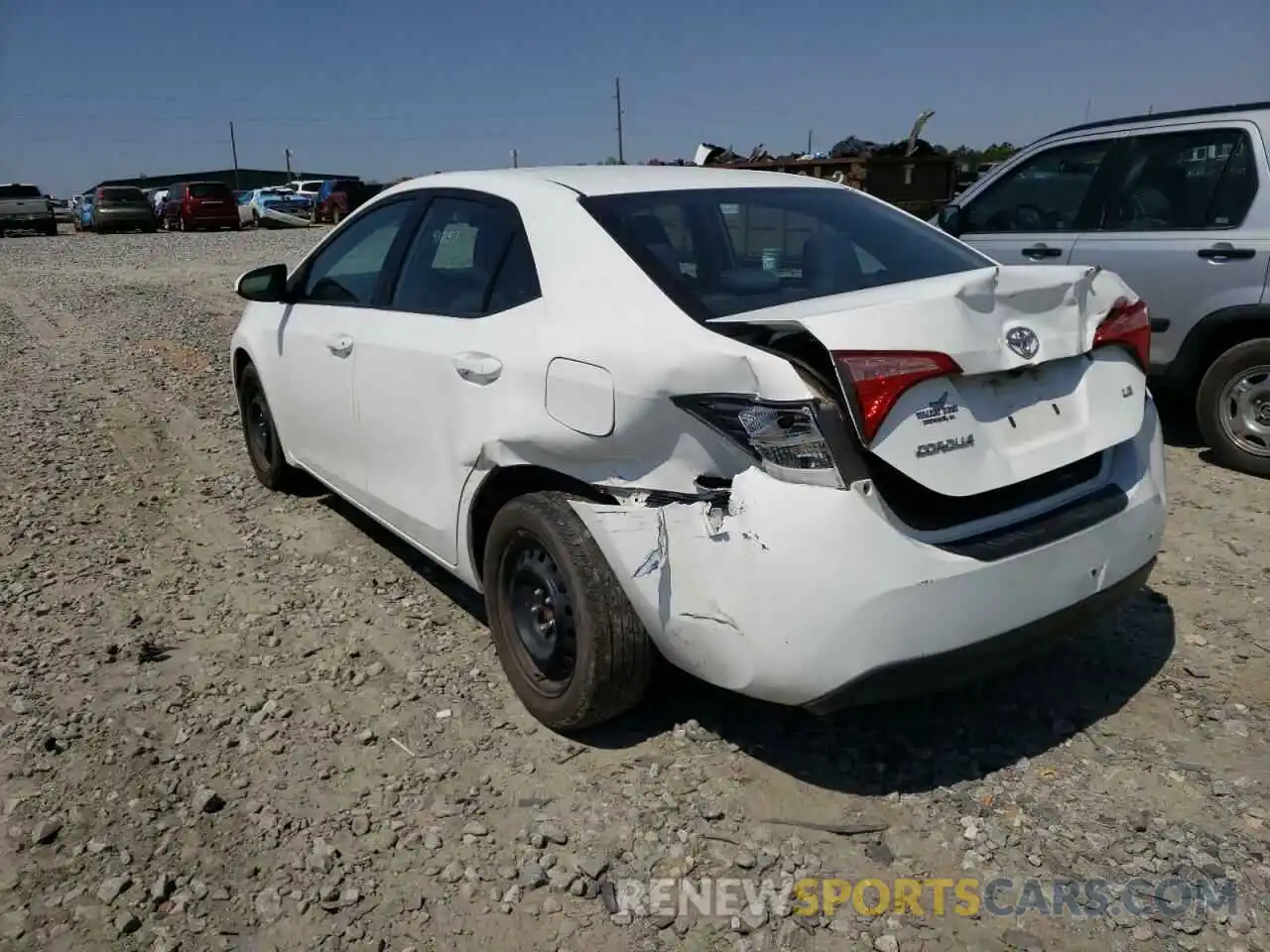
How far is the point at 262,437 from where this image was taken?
5.62 meters

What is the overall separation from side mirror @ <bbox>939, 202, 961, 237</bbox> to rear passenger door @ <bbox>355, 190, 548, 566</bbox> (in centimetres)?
404

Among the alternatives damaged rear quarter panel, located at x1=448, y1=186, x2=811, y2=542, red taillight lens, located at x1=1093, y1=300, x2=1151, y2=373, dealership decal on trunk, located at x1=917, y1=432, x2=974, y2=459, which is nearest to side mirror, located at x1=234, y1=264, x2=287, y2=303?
damaged rear quarter panel, located at x1=448, y1=186, x2=811, y2=542

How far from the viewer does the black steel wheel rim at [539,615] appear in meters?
3.02

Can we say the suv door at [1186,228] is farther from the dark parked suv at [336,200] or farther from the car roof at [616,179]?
the dark parked suv at [336,200]

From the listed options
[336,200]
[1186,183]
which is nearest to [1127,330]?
[1186,183]

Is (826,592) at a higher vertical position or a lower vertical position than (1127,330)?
lower

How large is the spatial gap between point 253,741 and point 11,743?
744mm

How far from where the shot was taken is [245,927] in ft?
8.02

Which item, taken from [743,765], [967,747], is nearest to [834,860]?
[743,765]

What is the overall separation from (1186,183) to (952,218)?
1423 millimetres

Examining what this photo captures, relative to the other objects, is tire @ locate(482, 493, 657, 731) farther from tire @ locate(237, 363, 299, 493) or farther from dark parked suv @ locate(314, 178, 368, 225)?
dark parked suv @ locate(314, 178, 368, 225)

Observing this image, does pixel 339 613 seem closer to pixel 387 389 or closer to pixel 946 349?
pixel 387 389

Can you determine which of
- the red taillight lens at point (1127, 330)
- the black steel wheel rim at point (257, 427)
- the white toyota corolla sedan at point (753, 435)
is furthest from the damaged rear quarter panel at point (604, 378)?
the black steel wheel rim at point (257, 427)

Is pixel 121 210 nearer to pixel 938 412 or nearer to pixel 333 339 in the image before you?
pixel 333 339
